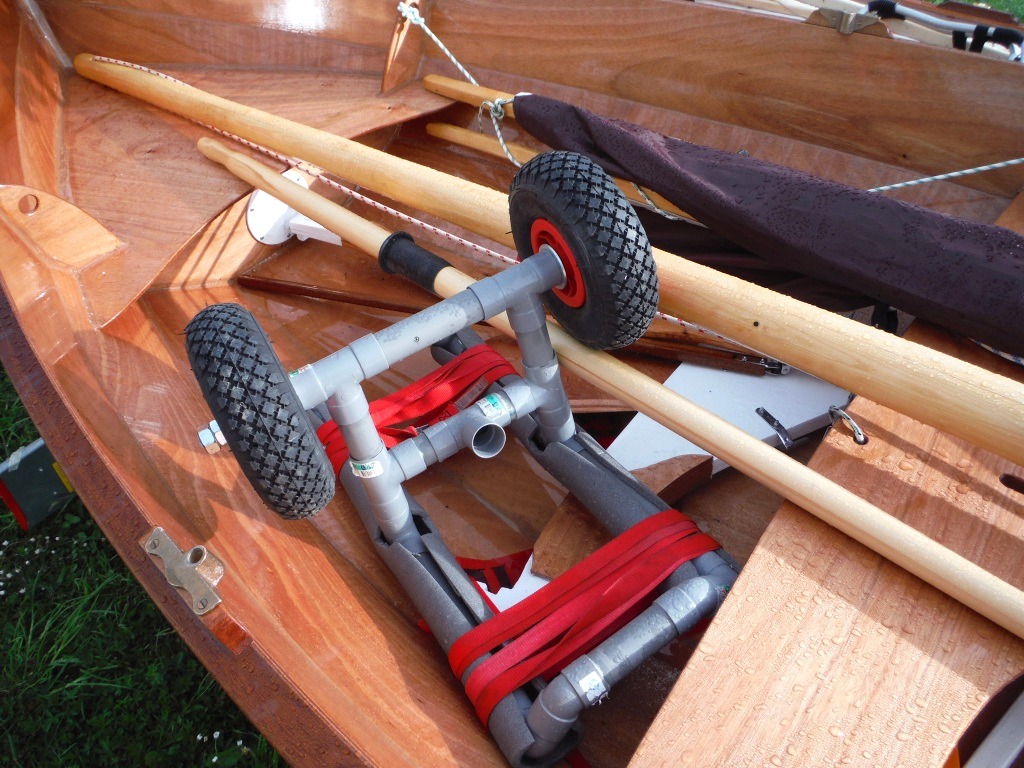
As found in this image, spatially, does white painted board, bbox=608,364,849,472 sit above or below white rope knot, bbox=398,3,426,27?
below

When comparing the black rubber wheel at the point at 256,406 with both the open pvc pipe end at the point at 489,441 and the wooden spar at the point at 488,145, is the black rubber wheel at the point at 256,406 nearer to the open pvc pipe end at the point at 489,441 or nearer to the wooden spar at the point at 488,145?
the open pvc pipe end at the point at 489,441

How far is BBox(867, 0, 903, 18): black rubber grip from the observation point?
245 centimetres

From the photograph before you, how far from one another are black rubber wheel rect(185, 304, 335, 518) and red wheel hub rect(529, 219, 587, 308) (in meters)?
0.55

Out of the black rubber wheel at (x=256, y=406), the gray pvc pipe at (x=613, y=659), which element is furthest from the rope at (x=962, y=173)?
the black rubber wheel at (x=256, y=406)

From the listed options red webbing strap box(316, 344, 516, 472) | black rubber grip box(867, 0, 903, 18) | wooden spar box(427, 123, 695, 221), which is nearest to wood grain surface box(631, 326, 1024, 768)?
red webbing strap box(316, 344, 516, 472)

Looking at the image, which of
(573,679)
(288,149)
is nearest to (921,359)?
(573,679)

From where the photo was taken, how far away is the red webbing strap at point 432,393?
69.4 inches

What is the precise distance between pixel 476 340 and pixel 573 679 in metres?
1.03

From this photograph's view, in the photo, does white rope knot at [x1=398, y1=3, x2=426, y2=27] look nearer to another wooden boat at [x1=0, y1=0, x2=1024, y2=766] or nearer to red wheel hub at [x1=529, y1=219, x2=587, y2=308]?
another wooden boat at [x1=0, y1=0, x2=1024, y2=766]

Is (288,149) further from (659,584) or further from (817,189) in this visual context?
(659,584)

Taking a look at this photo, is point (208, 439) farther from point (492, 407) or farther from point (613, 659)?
point (613, 659)

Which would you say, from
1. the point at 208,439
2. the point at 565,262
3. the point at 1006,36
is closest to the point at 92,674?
the point at 208,439

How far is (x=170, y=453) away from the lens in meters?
1.76

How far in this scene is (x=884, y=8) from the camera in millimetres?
2488
